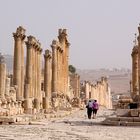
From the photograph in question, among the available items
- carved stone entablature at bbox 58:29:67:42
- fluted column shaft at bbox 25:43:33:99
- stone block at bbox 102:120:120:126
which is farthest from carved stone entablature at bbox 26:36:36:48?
stone block at bbox 102:120:120:126

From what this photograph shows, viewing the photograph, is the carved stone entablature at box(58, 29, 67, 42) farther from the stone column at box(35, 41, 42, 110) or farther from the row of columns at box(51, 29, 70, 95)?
the stone column at box(35, 41, 42, 110)

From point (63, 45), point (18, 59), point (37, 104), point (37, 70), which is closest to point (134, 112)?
point (18, 59)

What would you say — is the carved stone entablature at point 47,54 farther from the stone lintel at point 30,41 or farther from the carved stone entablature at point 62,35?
the carved stone entablature at point 62,35

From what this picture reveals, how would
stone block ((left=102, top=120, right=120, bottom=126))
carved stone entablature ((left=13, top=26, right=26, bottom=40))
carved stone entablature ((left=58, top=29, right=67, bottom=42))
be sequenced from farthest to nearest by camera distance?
1. carved stone entablature ((left=58, top=29, right=67, bottom=42))
2. carved stone entablature ((left=13, top=26, right=26, bottom=40))
3. stone block ((left=102, top=120, right=120, bottom=126))

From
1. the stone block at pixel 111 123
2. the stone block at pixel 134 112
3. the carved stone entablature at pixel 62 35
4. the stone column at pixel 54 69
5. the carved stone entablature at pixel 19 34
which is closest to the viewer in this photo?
the stone block at pixel 111 123

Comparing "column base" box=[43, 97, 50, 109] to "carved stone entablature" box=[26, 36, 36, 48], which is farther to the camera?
"column base" box=[43, 97, 50, 109]

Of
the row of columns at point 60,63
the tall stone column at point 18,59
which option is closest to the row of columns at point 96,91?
the row of columns at point 60,63

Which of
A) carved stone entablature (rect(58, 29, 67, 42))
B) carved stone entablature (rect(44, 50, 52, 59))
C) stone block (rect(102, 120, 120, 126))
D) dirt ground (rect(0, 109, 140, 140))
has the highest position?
carved stone entablature (rect(58, 29, 67, 42))

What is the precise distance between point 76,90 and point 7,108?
42681mm

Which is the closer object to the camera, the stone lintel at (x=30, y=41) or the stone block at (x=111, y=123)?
the stone block at (x=111, y=123)

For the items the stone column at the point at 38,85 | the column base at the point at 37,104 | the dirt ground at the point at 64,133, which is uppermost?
the stone column at the point at 38,85

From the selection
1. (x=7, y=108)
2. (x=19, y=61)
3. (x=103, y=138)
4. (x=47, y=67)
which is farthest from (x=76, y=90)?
(x=103, y=138)

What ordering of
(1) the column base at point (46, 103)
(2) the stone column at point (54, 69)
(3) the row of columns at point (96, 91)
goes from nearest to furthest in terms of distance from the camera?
(1) the column base at point (46, 103), (2) the stone column at point (54, 69), (3) the row of columns at point (96, 91)

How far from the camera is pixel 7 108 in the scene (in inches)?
1136
